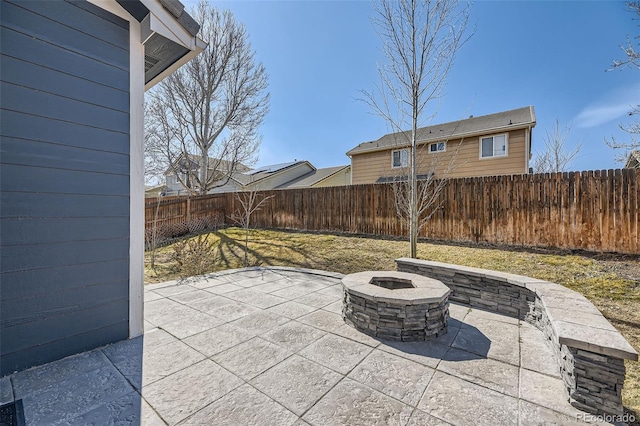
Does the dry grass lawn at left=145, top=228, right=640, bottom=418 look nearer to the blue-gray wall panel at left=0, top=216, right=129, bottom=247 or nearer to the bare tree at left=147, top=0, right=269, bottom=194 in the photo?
the blue-gray wall panel at left=0, top=216, right=129, bottom=247

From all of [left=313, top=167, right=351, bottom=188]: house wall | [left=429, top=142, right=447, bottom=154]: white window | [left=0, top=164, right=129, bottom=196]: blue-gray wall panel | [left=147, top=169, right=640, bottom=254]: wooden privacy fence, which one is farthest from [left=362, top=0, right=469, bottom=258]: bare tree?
[left=313, top=167, right=351, bottom=188]: house wall

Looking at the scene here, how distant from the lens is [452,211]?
7461mm

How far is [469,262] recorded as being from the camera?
18.4ft

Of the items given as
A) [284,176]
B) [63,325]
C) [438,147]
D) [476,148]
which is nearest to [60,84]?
[63,325]

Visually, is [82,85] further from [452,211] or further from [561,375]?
[452,211]

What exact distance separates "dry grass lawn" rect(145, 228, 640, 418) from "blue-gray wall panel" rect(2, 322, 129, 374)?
2.74 meters

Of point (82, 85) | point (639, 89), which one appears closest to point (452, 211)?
point (639, 89)

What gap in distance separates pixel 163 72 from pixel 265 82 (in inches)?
412

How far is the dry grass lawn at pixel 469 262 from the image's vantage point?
3.46m

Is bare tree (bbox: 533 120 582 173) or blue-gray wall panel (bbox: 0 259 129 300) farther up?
bare tree (bbox: 533 120 582 173)

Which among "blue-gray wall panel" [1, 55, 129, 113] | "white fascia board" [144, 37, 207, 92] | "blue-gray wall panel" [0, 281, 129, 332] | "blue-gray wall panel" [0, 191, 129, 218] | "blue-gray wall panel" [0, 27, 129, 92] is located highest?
"white fascia board" [144, 37, 207, 92]

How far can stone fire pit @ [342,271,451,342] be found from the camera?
111 inches

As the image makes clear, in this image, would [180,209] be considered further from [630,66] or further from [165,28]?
[630,66]

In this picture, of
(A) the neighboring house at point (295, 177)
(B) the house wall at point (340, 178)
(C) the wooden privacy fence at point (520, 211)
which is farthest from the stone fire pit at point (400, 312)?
(B) the house wall at point (340, 178)
